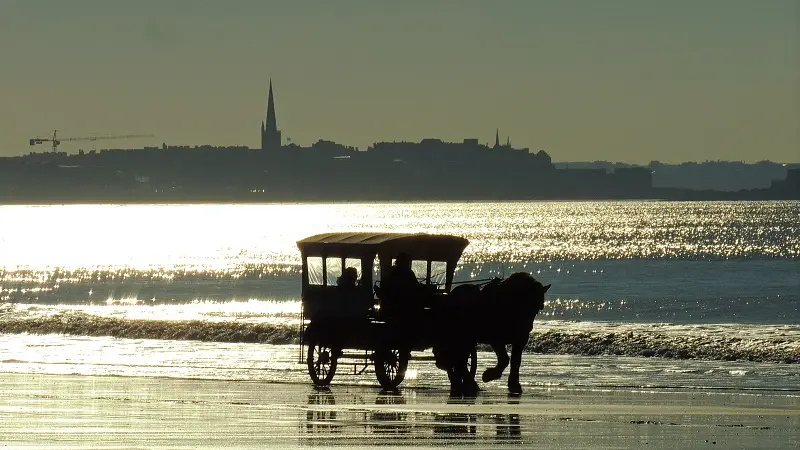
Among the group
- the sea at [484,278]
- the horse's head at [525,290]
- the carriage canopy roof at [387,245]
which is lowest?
the sea at [484,278]

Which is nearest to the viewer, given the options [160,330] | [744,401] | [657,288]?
[744,401]

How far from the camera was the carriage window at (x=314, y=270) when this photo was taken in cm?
2538

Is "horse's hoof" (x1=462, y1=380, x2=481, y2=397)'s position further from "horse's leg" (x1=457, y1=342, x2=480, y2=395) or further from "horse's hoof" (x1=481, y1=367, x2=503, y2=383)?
"horse's hoof" (x1=481, y1=367, x2=503, y2=383)

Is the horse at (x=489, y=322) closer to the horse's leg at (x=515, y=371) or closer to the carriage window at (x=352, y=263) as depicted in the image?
A: the horse's leg at (x=515, y=371)

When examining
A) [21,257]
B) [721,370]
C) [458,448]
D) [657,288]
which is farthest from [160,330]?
[21,257]

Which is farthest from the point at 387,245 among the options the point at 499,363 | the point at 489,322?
the point at 499,363

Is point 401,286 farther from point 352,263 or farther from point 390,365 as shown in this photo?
point 352,263

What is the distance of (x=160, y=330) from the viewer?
4444 centimetres

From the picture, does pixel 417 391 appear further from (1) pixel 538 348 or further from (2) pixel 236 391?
(1) pixel 538 348

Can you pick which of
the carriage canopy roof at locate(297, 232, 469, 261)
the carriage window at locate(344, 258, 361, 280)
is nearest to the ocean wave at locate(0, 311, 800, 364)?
the carriage canopy roof at locate(297, 232, 469, 261)

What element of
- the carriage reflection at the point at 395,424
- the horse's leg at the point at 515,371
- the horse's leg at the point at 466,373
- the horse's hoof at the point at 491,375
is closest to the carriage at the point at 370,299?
the horse's leg at the point at 466,373

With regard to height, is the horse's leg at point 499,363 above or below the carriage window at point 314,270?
below

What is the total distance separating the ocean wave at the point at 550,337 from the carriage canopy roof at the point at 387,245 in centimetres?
1126

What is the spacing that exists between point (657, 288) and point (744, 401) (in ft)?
216
